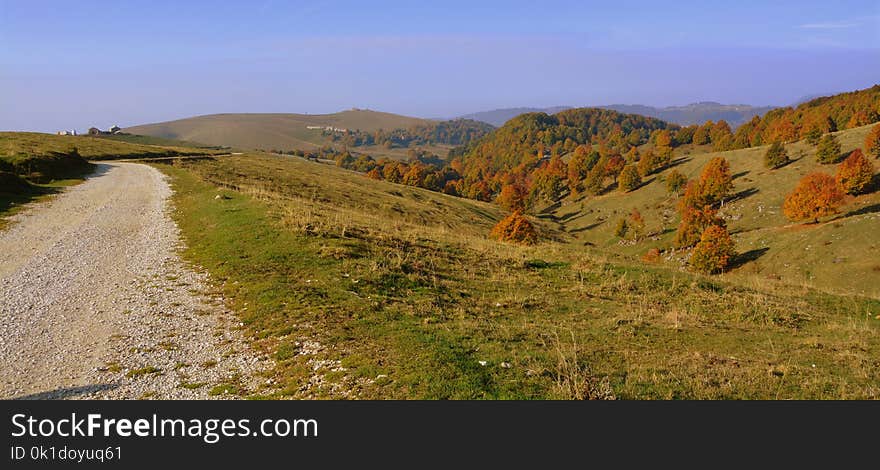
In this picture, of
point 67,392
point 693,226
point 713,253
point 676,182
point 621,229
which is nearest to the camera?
point 67,392

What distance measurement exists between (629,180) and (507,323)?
15426 centimetres

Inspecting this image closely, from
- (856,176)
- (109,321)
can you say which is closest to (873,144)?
(856,176)

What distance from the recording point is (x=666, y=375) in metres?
8.41

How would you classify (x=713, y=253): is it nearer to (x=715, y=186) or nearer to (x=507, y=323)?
(x=715, y=186)

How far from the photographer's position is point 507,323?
1190cm

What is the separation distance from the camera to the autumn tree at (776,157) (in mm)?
124000

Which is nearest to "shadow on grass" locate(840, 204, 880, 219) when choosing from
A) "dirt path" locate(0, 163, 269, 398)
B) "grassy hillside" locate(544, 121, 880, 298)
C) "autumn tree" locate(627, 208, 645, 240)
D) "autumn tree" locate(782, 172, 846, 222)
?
"grassy hillside" locate(544, 121, 880, 298)

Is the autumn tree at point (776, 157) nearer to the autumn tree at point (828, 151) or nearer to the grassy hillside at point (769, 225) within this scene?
the grassy hillside at point (769, 225)

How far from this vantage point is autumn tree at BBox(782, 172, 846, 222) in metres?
86.4

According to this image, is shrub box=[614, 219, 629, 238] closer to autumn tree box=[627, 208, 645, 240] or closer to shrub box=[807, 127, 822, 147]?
autumn tree box=[627, 208, 645, 240]

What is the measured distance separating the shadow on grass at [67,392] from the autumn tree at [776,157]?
156248 mm
